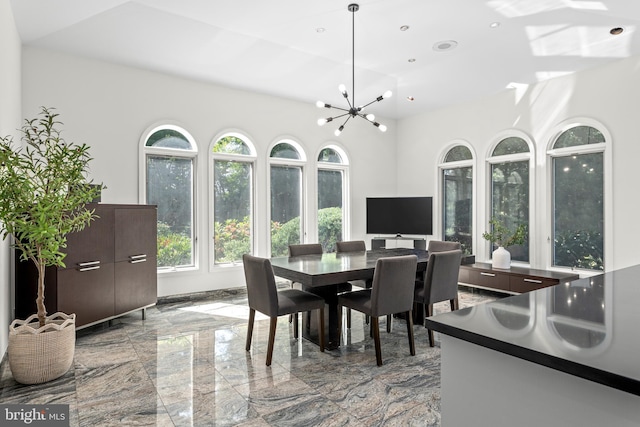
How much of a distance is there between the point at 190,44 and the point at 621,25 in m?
4.60

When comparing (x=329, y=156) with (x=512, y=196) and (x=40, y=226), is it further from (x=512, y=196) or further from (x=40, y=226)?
(x=40, y=226)

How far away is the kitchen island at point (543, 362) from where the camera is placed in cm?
89

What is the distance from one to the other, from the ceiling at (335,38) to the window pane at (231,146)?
0.77 metres

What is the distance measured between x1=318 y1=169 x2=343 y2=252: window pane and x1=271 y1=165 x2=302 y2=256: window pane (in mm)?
436

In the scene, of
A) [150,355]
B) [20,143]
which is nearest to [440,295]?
[150,355]

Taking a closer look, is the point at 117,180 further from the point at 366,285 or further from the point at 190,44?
the point at 366,285

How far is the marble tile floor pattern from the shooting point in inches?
93.4

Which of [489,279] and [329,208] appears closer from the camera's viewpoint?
[489,279]

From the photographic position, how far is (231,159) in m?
5.61

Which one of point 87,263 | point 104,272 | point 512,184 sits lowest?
point 104,272

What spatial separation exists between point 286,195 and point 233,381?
3694 millimetres

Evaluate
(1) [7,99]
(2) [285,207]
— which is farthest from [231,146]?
(1) [7,99]

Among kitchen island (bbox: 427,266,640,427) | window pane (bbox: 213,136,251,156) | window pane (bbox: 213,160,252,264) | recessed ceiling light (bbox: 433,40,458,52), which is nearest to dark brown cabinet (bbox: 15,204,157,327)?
window pane (bbox: 213,160,252,264)

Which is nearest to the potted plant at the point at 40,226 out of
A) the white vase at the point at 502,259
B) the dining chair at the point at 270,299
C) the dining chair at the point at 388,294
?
the dining chair at the point at 270,299
